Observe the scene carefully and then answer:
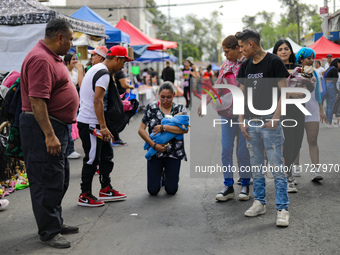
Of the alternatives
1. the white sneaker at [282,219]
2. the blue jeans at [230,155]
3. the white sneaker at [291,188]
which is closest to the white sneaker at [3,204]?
the blue jeans at [230,155]

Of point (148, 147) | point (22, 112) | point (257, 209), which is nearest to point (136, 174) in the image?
point (148, 147)

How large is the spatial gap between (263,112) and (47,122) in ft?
7.46

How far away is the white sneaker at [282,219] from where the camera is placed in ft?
14.8

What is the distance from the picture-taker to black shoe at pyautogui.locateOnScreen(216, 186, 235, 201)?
5.58 m

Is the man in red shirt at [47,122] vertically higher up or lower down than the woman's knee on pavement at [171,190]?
higher up

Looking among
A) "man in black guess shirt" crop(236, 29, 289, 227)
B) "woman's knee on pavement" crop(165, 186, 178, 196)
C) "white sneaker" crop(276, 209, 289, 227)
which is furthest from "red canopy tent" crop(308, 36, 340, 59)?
"white sneaker" crop(276, 209, 289, 227)

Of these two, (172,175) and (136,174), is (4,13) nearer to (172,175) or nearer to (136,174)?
(136,174)

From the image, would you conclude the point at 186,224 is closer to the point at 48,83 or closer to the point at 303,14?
the point at 48,83

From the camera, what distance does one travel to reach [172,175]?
592cm

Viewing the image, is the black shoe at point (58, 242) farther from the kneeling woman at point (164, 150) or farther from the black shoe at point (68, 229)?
the kneeling woman at point (164, 150)

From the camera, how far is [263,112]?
475 cm

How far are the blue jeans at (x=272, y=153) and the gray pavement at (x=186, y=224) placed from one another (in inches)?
13.0

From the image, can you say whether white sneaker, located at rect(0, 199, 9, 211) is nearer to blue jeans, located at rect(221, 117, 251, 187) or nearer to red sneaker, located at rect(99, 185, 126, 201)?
red sneaker, located at rect(99, 185, 126, 201)

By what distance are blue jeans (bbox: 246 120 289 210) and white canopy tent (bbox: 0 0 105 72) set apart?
551cm
